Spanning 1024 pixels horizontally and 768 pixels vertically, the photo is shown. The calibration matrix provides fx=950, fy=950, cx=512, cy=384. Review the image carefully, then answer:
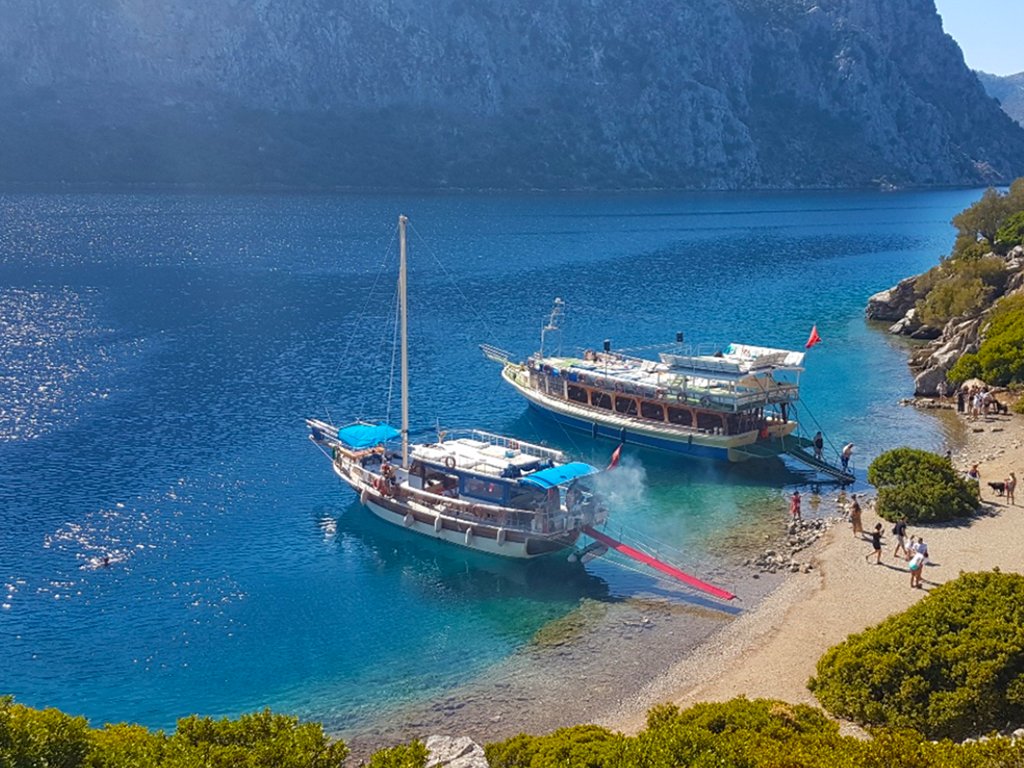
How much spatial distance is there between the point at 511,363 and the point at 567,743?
196ft

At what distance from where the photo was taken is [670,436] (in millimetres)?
69312

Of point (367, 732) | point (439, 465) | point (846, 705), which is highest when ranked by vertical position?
point (439, 465)

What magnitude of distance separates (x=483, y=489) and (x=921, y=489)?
25189 millimetres

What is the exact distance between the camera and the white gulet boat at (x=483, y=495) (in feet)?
171

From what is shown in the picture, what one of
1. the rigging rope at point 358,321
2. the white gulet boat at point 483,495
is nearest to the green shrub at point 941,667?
the white gulet boat at point 483,495

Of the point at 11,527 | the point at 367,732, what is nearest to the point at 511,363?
the point at 11,527

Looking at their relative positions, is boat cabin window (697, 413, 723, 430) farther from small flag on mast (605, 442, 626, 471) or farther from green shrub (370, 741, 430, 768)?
green shrub (370, 741, 430, 768)

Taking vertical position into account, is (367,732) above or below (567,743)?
below

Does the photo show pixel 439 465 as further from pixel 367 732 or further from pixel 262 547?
pixel 367 732

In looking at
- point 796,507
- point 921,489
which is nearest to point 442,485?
point 796,507

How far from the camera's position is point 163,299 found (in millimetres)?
119875

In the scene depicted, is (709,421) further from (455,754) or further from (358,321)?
(358,321)

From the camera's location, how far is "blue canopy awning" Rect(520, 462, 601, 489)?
171 feet

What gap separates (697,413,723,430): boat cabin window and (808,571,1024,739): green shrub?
30.8m
